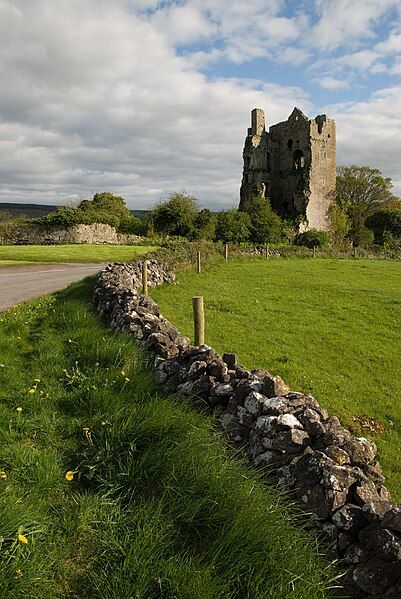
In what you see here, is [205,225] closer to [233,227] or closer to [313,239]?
[233,227]

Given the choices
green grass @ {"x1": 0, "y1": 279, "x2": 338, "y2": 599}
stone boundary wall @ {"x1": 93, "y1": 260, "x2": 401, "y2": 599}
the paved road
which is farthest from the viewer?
the paved road

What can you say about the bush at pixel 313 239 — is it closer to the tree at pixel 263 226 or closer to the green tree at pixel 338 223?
the tree at pixel 263 226

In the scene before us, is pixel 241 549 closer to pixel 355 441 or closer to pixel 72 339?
pixel 355 441

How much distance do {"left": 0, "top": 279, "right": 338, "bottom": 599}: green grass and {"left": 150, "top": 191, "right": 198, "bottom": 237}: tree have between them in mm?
52385

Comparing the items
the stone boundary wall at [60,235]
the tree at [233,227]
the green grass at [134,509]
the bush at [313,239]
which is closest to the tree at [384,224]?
the bush at [313,239]

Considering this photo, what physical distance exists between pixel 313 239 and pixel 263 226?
24.3ft

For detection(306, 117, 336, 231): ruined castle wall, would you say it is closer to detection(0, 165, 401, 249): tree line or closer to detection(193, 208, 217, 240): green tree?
detection(0, 165, 401, 249): tree line

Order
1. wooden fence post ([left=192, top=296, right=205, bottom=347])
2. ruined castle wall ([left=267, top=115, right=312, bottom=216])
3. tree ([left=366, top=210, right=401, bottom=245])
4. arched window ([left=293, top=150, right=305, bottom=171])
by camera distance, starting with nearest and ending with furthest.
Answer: wooden fence post ([left=192, top=296, right=205, bottom=347]) < ruined castle wall ([left=267, top=115, right=312, bottom=216]) < tree ([left=366, top=210, right=401, bottom=245]) < arched window ([left=293, top=150, right=305, bottom=171])

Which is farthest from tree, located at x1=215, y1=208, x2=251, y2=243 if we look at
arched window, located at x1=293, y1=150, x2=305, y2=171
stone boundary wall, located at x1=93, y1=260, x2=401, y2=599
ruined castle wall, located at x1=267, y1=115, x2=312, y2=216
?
stone boundary wall, located at x1=93, y1=260, x2=401, y2=599

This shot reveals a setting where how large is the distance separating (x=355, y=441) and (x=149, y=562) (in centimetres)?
237

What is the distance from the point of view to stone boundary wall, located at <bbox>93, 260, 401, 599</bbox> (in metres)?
3.14

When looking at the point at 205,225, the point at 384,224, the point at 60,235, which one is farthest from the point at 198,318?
the point at 384,224

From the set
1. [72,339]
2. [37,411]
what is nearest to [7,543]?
[37,411]

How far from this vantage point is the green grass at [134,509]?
2918 millimetres
